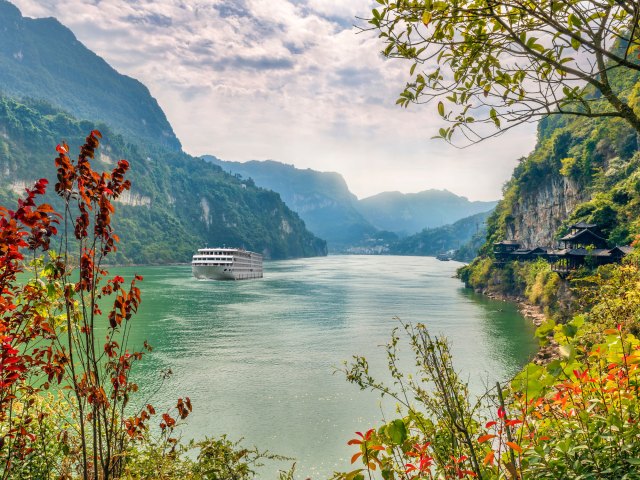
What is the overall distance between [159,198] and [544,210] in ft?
439

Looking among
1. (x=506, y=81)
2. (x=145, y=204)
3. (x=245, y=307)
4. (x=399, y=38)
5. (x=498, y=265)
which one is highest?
(x=145, y=204)

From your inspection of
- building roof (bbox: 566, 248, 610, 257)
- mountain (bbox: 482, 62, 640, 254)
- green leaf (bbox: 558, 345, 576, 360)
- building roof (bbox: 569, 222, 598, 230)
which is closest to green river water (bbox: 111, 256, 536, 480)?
green leaf (bbox: 558, 345, 576, 360)

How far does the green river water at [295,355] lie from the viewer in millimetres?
12180

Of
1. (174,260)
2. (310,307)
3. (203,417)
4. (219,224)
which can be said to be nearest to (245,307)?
(310,307)

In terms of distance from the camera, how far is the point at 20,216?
8.59 feet

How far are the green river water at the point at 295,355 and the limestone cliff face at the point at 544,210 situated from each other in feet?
39.3

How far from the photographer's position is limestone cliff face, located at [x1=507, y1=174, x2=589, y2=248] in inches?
1563

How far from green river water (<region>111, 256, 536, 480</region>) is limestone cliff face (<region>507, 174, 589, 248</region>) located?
12.0 m

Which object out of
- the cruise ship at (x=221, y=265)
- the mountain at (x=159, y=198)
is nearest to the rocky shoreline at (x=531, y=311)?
the cruise ship at (x=221, y=265)

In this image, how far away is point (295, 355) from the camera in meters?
20.5

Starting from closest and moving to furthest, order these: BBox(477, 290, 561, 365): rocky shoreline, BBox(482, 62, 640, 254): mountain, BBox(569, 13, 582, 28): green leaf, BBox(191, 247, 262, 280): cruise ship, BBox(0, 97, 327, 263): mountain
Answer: BBox(569, 13, 582, 28): green leaf, BBox(477, 290, 561, 365): rocky shoreline, BBox(482, 62, 640, 254): mountain, BBox(191, 247, 262, 280): cruise ship, BBox(0, 97, 327, 263): mountain

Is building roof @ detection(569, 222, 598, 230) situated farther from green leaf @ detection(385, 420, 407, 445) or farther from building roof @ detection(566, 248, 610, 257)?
green leaf @ detection(385, 420, 407, 445)

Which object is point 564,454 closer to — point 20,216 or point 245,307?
point 20,216

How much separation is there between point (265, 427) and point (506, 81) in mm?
12246
